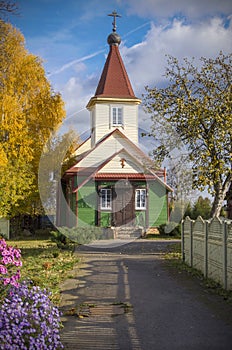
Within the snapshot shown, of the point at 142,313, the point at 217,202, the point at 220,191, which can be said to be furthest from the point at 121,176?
the point at 142,313

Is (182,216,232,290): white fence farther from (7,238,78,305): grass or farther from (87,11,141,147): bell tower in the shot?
(87,11,141,147): bell tower

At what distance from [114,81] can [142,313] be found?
25662mm

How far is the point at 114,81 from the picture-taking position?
31.6 m

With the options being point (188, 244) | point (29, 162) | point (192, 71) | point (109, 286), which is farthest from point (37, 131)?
point (109, 286)

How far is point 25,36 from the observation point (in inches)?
1045

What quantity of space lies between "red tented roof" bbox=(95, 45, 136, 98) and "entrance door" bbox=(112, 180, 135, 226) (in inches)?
254

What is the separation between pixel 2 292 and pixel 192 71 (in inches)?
507

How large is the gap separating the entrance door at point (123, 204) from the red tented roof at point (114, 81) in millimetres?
6446

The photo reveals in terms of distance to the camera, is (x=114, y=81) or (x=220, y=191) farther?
(x=114, y=81)

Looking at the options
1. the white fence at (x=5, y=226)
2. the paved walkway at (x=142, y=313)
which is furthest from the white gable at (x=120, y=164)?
the paved walkway at (x=142, y=313)

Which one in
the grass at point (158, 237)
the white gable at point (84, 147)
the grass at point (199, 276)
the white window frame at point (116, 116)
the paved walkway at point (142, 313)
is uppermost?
the white window frame at point (116, 116)

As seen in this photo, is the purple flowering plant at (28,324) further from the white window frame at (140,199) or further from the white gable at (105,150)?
the white window frame at (140,199)

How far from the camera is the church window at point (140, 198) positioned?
96.4 ft

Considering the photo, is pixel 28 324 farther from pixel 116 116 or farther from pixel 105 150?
pixel 116 116
